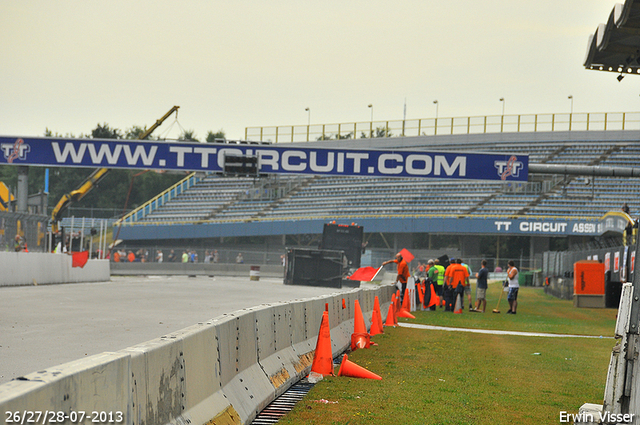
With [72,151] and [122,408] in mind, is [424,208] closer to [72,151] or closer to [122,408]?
[72,151]

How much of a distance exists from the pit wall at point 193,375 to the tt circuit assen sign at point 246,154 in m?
20.8

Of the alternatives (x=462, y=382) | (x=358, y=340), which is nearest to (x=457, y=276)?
(x=358, y=340)

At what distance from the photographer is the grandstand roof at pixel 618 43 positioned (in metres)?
10.8

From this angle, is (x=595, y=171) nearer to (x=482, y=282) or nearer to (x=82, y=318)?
(x=482, y=282)

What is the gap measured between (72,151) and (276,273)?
20.4 meters

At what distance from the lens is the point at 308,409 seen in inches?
297

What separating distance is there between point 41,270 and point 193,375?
21.1m

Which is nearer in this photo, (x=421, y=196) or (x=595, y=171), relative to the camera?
(x=595, y=171)

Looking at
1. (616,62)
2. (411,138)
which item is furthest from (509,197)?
(616,62)

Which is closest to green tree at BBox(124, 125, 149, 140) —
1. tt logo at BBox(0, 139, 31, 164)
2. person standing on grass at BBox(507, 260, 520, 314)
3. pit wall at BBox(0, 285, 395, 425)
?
tt logo at BBox(0, 139, 31, 164)

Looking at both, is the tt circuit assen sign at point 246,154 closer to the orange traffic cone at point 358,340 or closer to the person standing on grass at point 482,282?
the person standing on grass at point 482,282

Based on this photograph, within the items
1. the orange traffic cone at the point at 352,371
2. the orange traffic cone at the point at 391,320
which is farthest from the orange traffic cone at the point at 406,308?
the orange traffic cone at the point at 352,371

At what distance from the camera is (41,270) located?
25203mm

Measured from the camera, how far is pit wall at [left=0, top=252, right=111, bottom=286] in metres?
22.9
